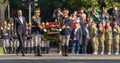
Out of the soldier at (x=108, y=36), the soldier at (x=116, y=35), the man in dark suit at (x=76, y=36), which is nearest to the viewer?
the soldier at (x=108, y=36)

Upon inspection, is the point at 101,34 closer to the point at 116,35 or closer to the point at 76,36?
the point at 116,35

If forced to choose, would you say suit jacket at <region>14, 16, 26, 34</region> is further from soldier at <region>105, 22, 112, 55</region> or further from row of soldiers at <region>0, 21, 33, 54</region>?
soldier at <region>105, 22, 112, 55</region>

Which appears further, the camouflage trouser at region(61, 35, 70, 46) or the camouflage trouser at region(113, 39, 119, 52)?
the camouflage trouser at region(113, 39, 119, 52)

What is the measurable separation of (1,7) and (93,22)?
1543 centimetres

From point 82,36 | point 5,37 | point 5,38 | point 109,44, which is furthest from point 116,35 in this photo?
point 5,37

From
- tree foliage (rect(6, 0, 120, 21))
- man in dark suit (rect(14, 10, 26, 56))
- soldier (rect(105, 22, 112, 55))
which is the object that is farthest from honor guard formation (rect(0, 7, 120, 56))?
tree foliage (rect(6, 0, 120, 21))

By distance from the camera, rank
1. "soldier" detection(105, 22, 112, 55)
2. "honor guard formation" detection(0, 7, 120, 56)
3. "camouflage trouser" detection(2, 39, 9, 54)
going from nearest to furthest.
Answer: "honor guard formation" detection(0, 7, 120, 56) → "soldier" detection(105, 22, 112, 55) → "camouflage trouser" detection(2, 39, 9, 54)

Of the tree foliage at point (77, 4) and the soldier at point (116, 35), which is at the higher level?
the tree foliage at point (77, 4)

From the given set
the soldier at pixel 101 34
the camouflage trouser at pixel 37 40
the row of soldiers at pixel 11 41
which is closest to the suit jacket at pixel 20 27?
the camouflage trouser at pixel 37 40

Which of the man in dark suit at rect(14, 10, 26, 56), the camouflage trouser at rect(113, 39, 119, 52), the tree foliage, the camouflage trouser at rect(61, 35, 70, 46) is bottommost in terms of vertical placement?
the camouflage trouser at rect(113, 39, 119, 52)

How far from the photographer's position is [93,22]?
27188 millimetres

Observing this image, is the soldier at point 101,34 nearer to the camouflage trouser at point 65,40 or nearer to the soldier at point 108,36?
the soldier at point 108,36

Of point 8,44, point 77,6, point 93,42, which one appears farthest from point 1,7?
point 93,42

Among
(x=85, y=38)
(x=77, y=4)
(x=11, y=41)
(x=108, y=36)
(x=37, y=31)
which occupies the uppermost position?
(x=77, y=4)
